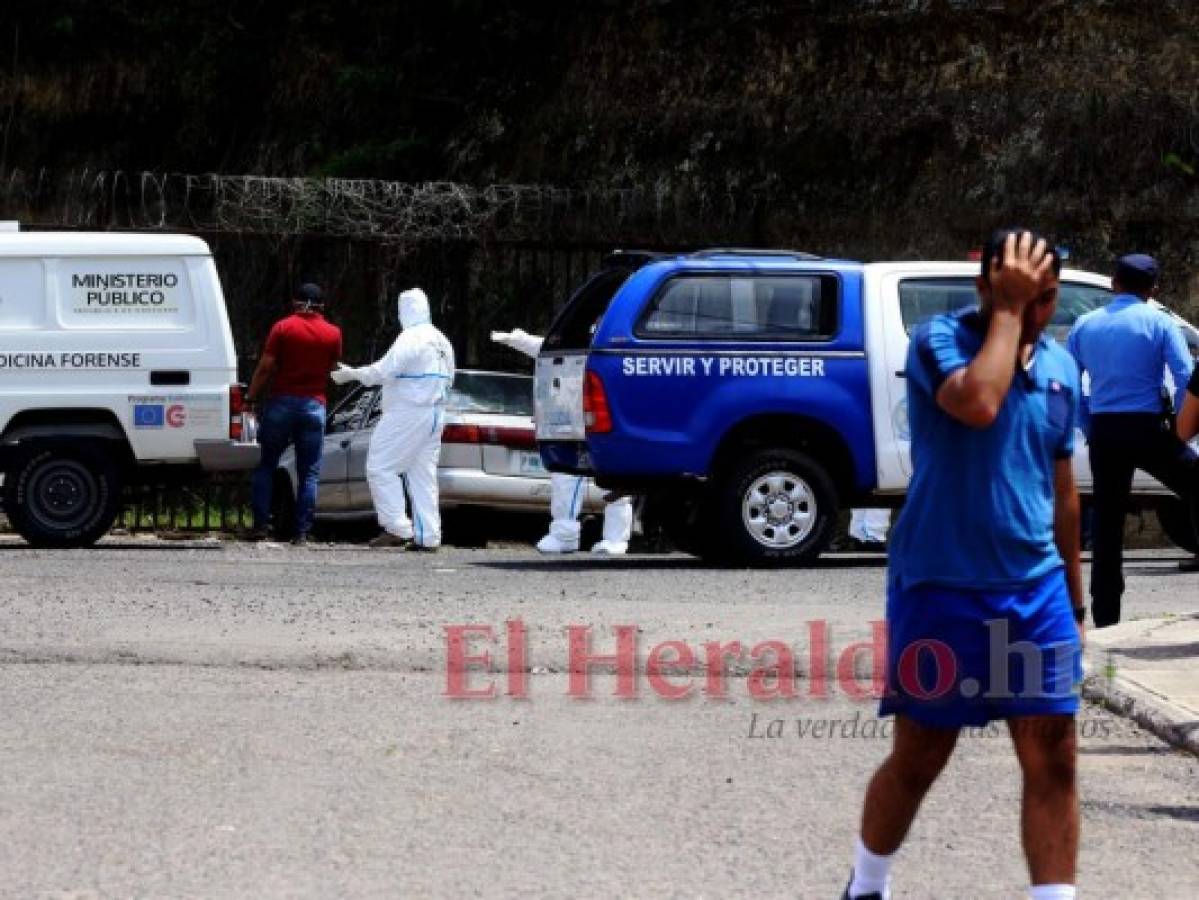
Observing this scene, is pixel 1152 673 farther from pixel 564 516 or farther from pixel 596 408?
pixel 564 516

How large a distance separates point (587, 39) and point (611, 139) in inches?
65.5

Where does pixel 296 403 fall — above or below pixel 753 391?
below

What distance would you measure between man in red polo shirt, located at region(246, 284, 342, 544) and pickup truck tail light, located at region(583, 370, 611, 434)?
3.63 metres

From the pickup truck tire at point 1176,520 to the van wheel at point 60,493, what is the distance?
7.20 meters

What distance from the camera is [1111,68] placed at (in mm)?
24156

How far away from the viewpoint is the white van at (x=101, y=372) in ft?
57.6

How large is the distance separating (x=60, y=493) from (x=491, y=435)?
10.8ft

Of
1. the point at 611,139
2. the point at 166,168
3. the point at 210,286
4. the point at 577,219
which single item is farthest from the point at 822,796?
the point at 166,168

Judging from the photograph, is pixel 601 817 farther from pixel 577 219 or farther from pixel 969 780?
pixel 577 219

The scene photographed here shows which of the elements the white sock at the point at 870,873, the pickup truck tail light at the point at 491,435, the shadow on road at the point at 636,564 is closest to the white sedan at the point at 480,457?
the pickup truck tail light at the point at 491,435

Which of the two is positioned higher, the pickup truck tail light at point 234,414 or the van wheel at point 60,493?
the pickup truck tail light at point 234,414

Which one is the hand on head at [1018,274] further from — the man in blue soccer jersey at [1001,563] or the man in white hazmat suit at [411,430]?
the man in white hazmat suit at [411,430]

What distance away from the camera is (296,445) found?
18.9m

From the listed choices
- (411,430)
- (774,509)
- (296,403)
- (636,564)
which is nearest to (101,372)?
(296,403)
